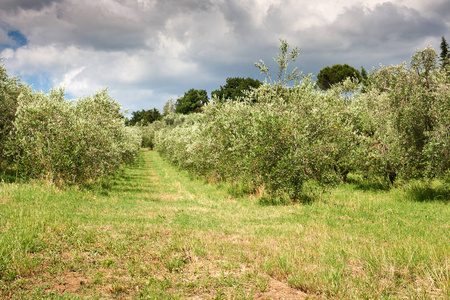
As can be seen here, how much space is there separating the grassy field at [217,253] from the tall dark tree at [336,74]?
67989 mm

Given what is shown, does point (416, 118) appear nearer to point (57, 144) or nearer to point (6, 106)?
point (57, 144)

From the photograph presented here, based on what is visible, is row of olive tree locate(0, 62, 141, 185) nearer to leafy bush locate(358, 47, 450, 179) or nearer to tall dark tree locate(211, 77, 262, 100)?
leafy bush locate(358, 47, 450, 179)

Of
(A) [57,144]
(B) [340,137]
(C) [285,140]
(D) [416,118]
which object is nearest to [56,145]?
(A) [57,144]

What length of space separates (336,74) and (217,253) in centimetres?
7579

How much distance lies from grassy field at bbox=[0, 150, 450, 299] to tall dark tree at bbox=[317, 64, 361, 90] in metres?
68.0

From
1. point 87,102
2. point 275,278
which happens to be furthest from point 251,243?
point 87,102

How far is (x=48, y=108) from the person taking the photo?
16219 millimetres

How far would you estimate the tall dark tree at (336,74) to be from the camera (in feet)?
237

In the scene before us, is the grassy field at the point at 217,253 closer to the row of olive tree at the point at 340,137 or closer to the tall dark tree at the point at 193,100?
the row of olive tree at the point at 340,137

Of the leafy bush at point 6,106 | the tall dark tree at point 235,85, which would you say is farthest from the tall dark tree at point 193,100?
the leafy bush at point 6,106

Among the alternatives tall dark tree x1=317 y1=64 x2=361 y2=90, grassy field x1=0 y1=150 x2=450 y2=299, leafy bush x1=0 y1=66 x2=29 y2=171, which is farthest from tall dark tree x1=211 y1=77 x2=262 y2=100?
grassy field x1=0 y1=150 x2=450 y2=299

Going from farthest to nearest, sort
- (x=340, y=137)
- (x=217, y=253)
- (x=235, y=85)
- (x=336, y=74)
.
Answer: (x=235, y=85) < (x=336, y=74) < (x=340, y=137) < (x=217, y=253)

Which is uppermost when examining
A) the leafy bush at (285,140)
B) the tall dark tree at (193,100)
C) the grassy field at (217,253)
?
the tall dark tree at (193,100)

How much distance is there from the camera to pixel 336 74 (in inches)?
2891
